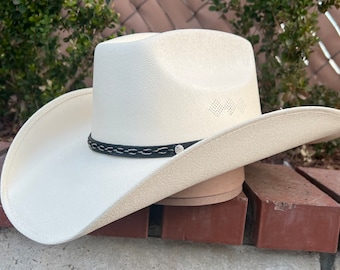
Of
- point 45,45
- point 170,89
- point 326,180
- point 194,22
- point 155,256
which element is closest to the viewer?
point 170,89

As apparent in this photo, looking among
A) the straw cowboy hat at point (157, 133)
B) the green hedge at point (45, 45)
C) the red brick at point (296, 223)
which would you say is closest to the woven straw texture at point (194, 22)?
the green hedge at point (45, 45)

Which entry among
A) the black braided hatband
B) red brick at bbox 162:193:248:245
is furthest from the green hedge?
red brick at bbox 162:193:248:245

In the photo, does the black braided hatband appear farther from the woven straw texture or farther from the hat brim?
the woven straw texture

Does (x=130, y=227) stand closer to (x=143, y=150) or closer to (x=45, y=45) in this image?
(x=143, y=150)

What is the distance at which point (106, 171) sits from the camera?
0.99 m

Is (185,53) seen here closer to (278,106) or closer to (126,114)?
(126,114)

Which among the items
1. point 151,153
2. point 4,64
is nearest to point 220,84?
point 151,153

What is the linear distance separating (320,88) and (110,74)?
101 cm

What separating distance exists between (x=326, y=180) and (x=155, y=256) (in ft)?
1.85

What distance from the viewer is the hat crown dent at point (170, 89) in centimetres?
95

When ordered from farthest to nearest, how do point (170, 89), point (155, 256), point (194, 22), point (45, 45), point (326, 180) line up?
point (194, 22)
point (45, 45)
point (326, 180)
point (155, 256)
point (170, 89)

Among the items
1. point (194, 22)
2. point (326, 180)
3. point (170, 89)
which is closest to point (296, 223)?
point (326, 180)

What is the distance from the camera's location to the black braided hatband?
0.94 meters

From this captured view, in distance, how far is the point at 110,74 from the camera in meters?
1.02
